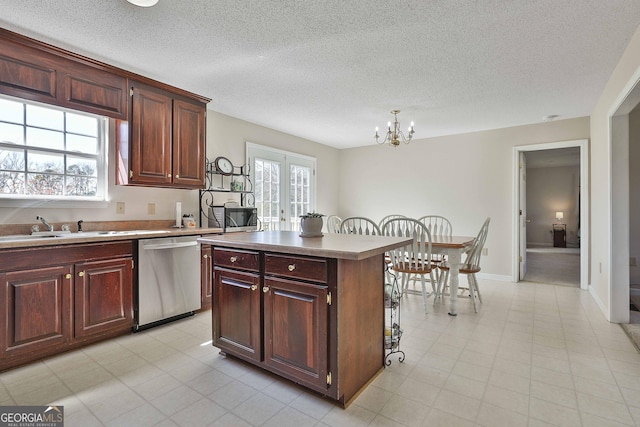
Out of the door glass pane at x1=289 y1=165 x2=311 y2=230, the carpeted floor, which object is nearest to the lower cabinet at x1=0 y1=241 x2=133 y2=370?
the door glass pane at x1=289 y1=165 x2=311 y2=230

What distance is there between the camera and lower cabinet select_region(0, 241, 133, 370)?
83.4 inches

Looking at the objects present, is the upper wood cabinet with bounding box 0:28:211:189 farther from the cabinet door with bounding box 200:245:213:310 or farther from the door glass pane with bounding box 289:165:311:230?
the door glass pane with bounding box 289:165:311:230

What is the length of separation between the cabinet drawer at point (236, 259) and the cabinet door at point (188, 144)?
4.82 ft

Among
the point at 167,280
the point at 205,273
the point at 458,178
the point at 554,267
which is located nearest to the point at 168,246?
the point at 167,280

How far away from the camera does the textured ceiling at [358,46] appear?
1.98 meters

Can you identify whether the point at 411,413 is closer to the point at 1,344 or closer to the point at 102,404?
the point at 102,404

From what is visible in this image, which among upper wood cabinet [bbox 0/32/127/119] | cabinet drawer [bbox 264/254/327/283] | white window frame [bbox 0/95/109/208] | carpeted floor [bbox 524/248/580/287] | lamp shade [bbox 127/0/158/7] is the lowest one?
carpeted floor [bbox 524/248/580/287]

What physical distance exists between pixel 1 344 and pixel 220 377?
58.5 inches

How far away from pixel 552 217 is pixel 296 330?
414 inches

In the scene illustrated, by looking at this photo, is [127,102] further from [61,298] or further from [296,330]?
[296,330]

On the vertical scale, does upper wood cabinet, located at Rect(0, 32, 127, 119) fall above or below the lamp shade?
below

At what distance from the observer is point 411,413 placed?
1.65 meters

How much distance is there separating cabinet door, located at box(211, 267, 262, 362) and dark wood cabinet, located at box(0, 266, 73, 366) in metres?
1.16

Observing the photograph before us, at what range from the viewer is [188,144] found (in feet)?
11.1
